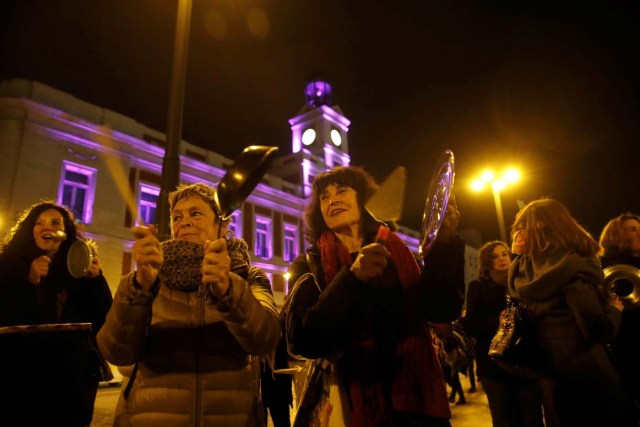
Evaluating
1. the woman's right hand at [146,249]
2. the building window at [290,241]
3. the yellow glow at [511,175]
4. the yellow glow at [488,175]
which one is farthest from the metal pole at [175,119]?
the building window at [290,241]

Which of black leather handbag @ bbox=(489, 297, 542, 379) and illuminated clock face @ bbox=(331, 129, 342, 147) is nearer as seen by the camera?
black leather handbag @ bbox=(489, 297, 542, 379)

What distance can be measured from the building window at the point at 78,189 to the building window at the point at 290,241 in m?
14.5

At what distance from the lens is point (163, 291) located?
2.03 m

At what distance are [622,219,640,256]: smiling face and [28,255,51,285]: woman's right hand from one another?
Answer: 4593 millimetres

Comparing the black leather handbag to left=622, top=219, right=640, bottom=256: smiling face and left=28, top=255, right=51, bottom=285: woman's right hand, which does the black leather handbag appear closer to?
left=622, top=219, right=640, bottom=256: smiling face

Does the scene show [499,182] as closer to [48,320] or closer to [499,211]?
[499,211]

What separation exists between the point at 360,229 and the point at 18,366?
7.18ft

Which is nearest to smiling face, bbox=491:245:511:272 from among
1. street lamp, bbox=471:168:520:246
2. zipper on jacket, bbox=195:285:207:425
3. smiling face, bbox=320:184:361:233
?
smiling face, bbox=320:184:361:233

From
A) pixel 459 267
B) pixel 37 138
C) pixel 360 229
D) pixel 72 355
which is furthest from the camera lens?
pixel 37 138

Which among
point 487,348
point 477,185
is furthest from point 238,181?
point 477,185

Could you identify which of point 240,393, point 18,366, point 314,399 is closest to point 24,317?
point 18,366

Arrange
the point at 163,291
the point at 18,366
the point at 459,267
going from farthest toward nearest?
1. the point at 18,366
2. the point at 163,291
3. the point at 459,267

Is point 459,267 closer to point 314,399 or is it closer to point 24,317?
point 314,399

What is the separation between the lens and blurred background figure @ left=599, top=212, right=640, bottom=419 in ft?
9.79
